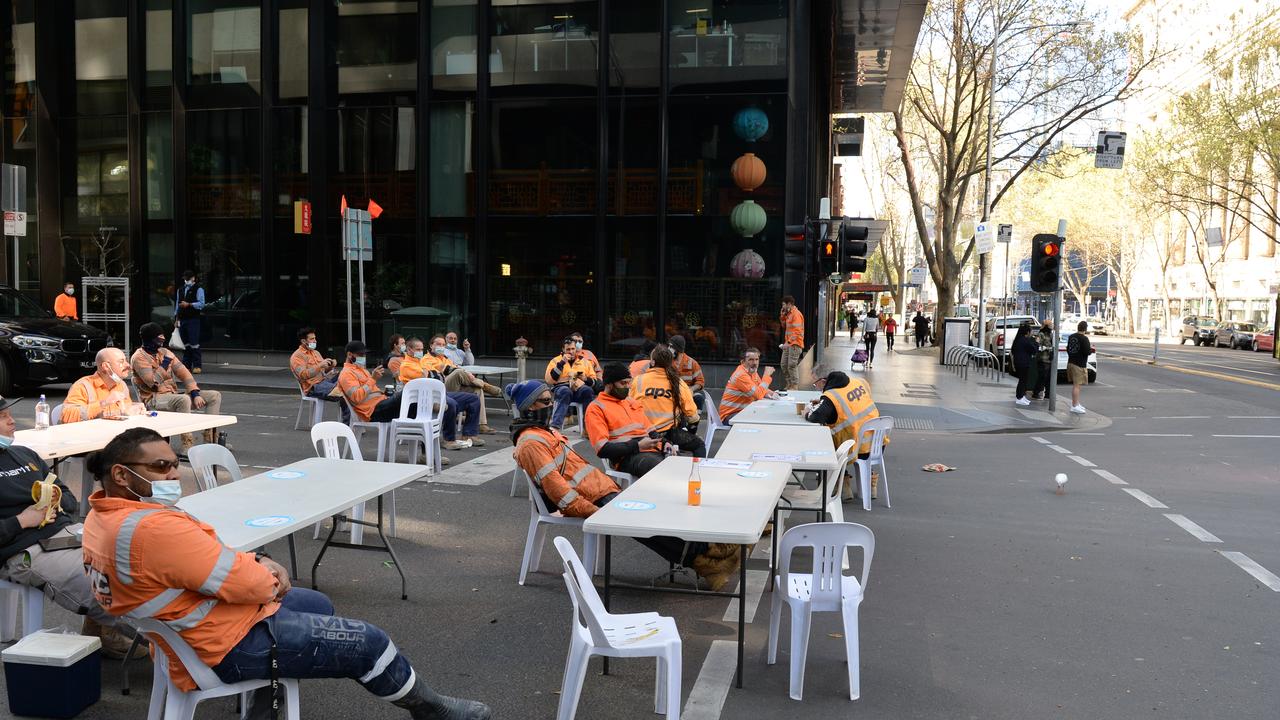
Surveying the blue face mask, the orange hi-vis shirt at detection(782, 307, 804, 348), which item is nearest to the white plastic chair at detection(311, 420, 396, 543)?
the blue face mask

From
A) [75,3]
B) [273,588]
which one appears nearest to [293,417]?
[273,588]

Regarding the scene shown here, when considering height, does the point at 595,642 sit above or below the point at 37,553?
below

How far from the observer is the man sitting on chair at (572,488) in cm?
642

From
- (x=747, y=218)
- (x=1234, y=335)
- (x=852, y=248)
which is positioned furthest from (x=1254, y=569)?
(x=1234, y=335)

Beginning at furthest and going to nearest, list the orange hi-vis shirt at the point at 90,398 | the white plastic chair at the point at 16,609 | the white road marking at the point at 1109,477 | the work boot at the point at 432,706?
the white road marking at the point at 1109,477
the orange hi-vis shirt at the point at 90,398
the white plastic chair at the point at 16,609
the work boot at the point at 432,706

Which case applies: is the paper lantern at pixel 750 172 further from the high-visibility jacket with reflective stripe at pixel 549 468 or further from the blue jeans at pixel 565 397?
the high-visibility jacket with reflective stripe at pixel 549 468

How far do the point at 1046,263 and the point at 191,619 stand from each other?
17583 millimetres

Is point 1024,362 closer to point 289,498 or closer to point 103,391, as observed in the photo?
point 103,391

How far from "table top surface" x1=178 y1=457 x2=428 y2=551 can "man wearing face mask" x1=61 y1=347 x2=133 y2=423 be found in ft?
9.46

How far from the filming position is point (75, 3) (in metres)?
25.3

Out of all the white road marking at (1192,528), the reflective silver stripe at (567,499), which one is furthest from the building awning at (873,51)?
the reflective silver stripe at (567,499)

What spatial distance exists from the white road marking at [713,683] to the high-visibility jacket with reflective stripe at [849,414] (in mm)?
4193

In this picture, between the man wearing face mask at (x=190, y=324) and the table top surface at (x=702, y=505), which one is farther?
the man wearing face mask at (x=190, y=324)

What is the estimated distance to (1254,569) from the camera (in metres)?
7.58
